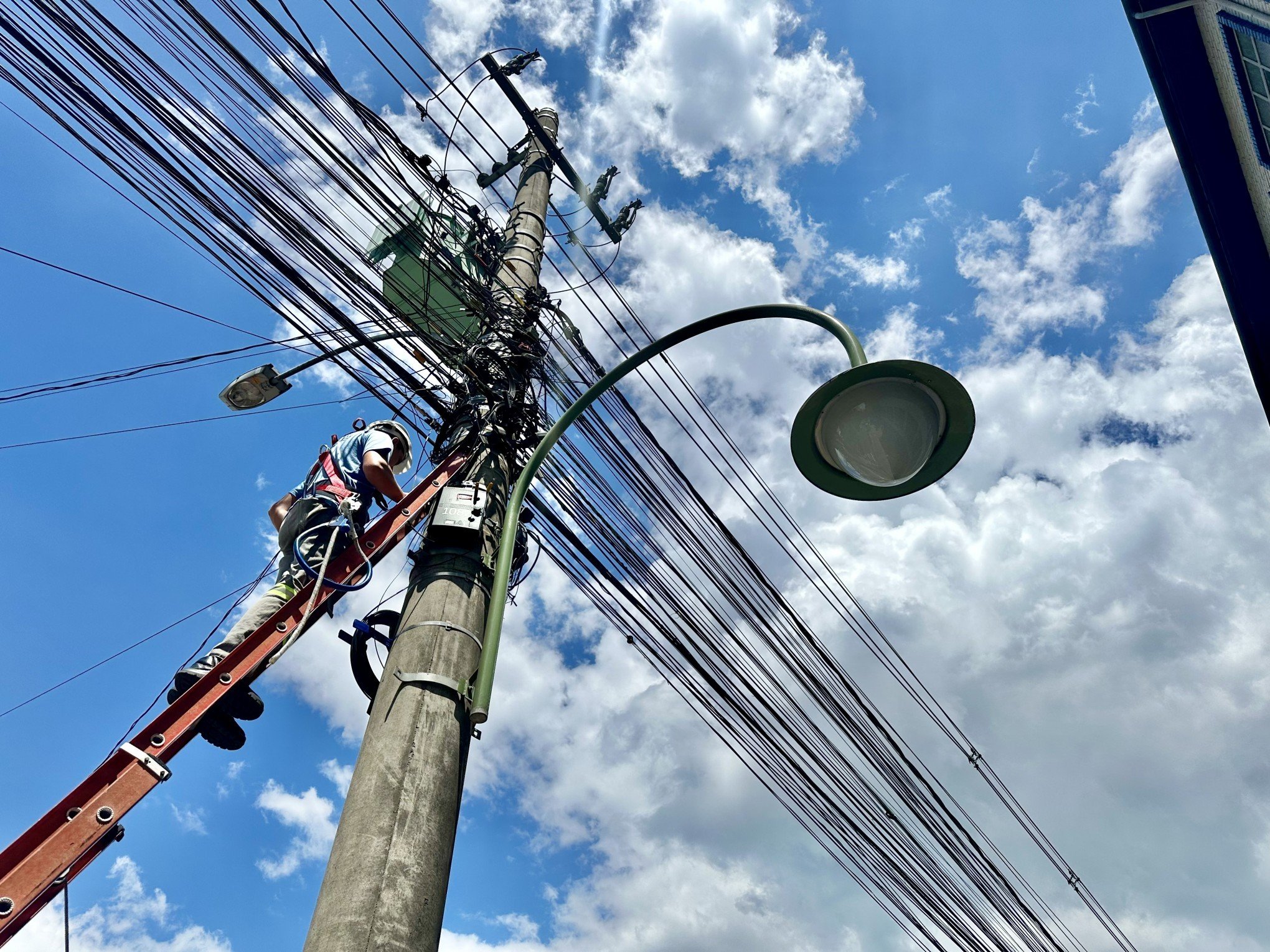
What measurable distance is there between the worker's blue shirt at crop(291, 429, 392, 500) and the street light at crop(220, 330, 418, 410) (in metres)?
0.60

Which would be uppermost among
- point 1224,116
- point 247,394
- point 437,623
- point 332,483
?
point 1224,116

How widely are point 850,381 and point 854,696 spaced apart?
4478 millimetres

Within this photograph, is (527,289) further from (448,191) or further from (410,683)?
(410,683)

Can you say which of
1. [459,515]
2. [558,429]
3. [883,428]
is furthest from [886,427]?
[459,515]

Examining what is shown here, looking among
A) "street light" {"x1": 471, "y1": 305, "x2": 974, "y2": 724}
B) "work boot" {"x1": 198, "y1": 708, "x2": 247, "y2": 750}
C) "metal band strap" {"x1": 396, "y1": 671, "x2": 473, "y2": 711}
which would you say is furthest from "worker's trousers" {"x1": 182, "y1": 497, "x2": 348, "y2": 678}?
"street light" {"x1": 471, "y1": 305, "x2": 974, "y2": 724}

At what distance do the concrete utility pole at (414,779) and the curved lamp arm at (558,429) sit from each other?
13 cm

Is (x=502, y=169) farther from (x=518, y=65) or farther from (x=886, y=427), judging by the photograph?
(x=886, y=427)

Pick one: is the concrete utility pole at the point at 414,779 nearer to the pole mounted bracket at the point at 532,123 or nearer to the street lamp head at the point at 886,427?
the street lamp head at the point at 886,427

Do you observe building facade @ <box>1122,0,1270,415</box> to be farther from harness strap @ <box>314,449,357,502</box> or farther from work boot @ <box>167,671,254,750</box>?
work boot @ <box>167,671,254,750</box>

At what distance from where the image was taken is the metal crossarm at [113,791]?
240 cm

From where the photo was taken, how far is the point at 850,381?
10.1ft

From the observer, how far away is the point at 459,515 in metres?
3.56

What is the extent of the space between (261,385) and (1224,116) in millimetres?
5665

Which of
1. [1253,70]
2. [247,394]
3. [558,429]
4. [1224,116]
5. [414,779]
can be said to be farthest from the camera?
[247,394]
